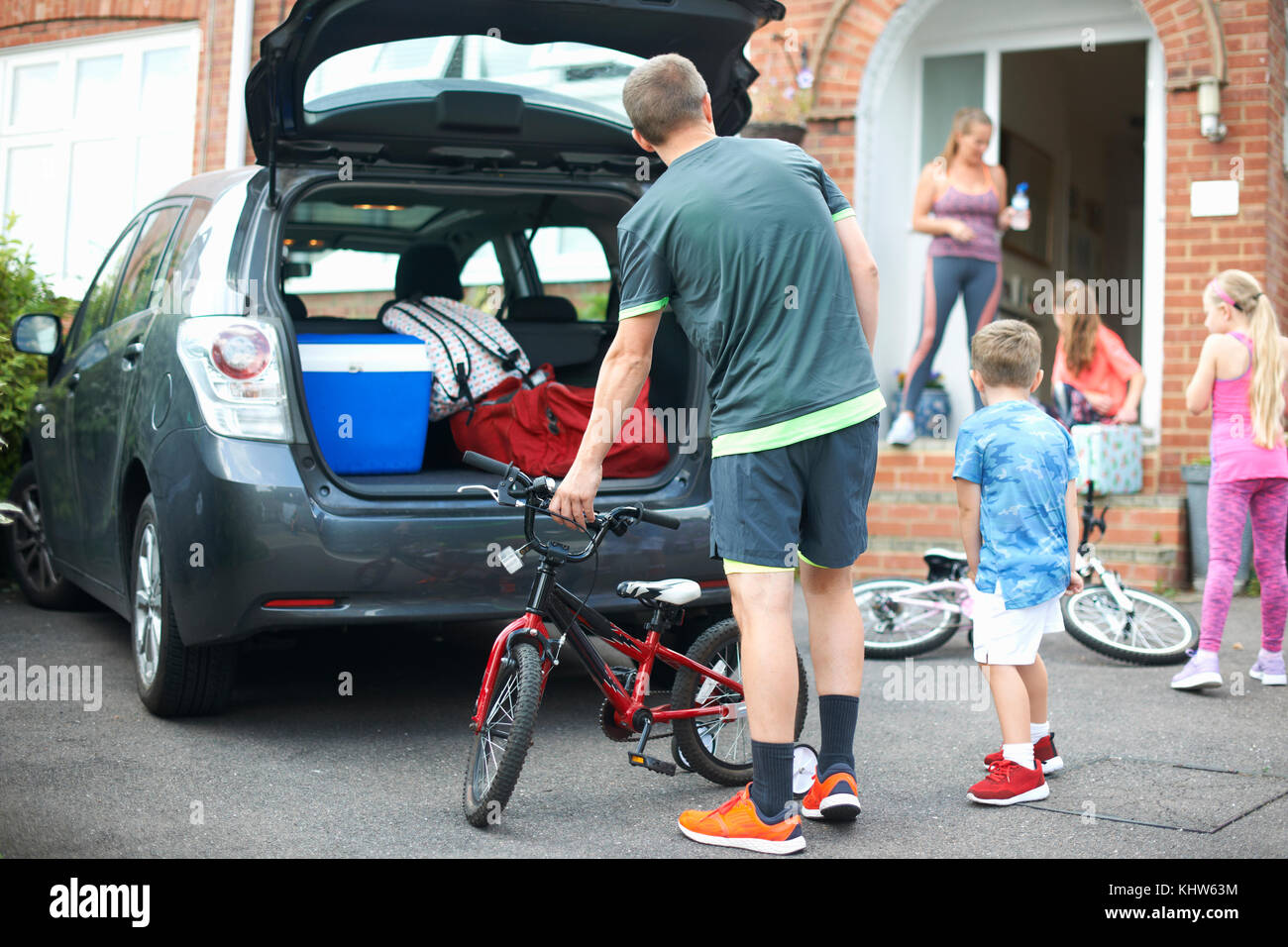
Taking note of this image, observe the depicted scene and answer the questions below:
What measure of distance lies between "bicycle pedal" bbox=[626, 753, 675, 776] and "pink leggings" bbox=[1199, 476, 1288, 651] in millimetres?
2673

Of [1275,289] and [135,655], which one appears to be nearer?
[135,655]

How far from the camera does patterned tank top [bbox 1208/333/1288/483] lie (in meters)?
5.58

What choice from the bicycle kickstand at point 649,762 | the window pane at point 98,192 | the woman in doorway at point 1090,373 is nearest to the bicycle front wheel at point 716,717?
the bicycle kickstand at point 649,762

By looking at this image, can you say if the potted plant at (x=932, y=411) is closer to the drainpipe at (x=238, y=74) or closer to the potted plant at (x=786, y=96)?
the potted plant at (x=786, y=96)

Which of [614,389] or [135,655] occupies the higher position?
[614,389]

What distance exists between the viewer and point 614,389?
3.51 m

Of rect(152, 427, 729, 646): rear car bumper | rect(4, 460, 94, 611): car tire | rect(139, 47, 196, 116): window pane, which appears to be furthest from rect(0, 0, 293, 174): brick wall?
rect(152, 427, 729, 646): rear car bumper

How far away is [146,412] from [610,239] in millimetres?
1936

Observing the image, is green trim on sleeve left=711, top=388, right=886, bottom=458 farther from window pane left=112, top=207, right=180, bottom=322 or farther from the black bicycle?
the black bicycle

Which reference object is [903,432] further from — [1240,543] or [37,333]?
[37,333]

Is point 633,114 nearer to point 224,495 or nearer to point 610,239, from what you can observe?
point 224,495
